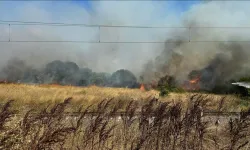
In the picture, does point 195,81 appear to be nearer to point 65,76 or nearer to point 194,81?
point 194,81

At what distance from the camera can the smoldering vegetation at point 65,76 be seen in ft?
185

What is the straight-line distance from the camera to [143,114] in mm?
7984

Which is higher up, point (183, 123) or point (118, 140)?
point (183, 123)

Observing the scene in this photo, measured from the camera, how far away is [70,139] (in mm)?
8836

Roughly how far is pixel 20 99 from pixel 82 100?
410 cm

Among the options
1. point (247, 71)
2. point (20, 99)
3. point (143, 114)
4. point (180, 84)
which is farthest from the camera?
point (180, 84)

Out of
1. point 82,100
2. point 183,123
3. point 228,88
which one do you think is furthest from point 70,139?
point 228,88

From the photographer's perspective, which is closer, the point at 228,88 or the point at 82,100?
the point at 82,100

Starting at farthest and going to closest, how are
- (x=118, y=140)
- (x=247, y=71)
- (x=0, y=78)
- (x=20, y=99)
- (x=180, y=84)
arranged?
1. (x=0, y=78)
2. (x=180, y=84)
3. (x=247, y=71)
4. (x=20, y=99)
5. (x=118, y=140)

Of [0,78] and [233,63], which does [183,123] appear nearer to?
[233,63]

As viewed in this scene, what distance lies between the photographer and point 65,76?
58.9m

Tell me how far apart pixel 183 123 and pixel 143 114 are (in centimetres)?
97

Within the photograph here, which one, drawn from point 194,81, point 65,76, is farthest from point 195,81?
point 65,76

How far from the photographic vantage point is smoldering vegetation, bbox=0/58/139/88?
56534 millimetres
